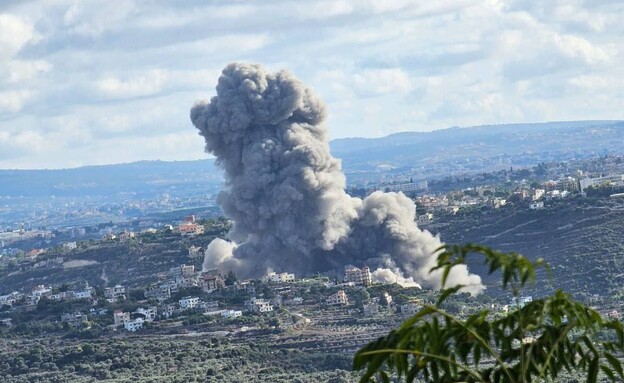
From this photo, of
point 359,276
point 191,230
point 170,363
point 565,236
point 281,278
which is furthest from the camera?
point 191,230

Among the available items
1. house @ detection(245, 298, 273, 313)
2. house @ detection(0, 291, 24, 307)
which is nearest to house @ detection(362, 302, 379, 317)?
house @ detection(245, 298, 273, 313)

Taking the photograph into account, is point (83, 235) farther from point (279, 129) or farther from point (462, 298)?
point (462, 298)

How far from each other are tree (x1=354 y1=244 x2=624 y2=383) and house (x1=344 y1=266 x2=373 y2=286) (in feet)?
206

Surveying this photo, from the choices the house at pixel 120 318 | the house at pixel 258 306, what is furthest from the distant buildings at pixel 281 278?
the house at pixel 120 318

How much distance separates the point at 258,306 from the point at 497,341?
5790 cm

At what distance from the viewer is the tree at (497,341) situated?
42.8ft

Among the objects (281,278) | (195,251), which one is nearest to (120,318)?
(281,278)

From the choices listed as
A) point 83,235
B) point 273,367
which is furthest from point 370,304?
point 83,235

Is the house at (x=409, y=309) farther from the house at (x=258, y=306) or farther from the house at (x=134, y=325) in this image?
the house at (x=134, y=325)

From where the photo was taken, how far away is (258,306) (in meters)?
71.5

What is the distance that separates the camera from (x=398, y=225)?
270 ft

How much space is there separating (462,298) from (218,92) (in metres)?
19.4

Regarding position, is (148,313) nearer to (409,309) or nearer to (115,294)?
(115,294)

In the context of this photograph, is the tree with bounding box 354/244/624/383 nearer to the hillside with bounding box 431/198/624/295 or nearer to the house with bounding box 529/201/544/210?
the hillside with bounding box 431/198/624/295
